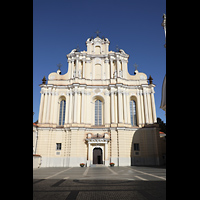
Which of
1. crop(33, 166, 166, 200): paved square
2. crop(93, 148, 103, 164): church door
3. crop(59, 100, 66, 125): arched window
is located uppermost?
crop(59, 100, 66, 125): arched window

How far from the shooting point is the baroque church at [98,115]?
26.0 meters

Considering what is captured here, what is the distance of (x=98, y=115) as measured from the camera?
95.6 ft

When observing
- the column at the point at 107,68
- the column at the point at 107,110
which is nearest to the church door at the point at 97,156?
the column at the point at 107,110

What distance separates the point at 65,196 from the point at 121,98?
2294cm

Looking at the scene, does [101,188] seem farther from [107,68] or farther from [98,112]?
[107,68]

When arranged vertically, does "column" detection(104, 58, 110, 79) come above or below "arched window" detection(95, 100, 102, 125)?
above

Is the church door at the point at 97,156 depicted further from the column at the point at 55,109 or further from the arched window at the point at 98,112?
the column at the point at 55,109

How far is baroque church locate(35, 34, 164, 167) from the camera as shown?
2598 centimetres

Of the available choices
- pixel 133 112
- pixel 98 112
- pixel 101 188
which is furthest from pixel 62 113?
pixel 101 188

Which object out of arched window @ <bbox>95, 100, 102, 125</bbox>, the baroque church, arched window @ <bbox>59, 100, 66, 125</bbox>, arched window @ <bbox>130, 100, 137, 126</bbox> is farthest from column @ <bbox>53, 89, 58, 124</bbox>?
arched window @ <bbox>130, 100, 137, 126</bbox>

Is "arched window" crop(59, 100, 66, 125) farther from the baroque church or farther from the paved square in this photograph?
the paved square

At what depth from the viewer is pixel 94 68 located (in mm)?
31500
